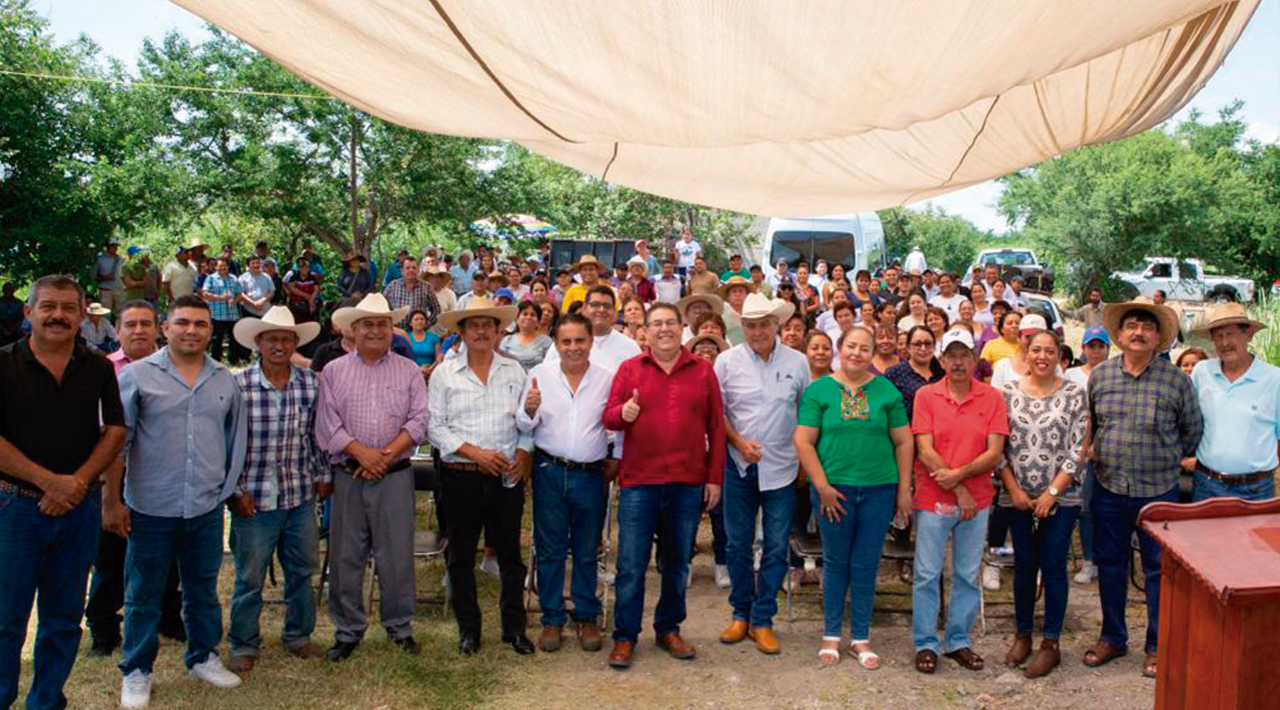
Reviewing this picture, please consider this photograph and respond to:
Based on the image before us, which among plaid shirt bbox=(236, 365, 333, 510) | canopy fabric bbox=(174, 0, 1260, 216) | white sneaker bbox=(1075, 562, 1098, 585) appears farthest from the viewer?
white sneaker bbox=(1075, 562, 1098, 585)

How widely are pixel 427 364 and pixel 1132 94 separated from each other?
7.20m

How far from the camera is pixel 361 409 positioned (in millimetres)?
5242

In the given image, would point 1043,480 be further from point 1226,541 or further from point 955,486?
point 1226,541

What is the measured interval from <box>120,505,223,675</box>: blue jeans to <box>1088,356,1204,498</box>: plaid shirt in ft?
15.3

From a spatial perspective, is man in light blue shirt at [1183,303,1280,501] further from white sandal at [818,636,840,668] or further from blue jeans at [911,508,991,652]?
white sandal at [818,636,840,668]

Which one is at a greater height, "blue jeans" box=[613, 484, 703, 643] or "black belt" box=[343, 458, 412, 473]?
"black belt" box=[343, 458, 412, 473]

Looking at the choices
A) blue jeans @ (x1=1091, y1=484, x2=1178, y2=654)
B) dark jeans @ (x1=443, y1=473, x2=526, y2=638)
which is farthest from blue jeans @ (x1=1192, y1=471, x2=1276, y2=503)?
dark jeans @ (x1=443, y1=473, x2=526, y2=638)

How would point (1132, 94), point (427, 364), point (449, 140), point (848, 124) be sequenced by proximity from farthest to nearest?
point (449, 140), point (427, 364), point (1132, 94), point (848, 124)

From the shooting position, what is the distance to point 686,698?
16.5ft

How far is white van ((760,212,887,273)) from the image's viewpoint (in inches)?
717

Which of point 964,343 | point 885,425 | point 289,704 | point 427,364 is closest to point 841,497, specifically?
point 885,425

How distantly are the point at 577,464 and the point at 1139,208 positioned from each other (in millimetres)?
29046

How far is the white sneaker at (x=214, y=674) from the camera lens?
16.3ft

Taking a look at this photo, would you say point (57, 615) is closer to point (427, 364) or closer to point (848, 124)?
point (848, 124)
